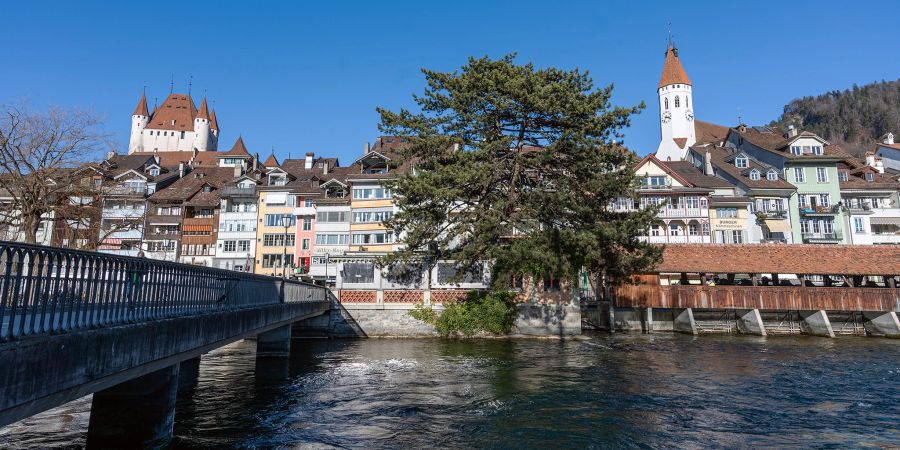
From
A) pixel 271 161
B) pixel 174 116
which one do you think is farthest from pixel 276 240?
pixel 174 116

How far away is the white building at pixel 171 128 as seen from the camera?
136 m

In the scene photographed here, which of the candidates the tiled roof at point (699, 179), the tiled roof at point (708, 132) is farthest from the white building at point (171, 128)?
the tiled roof at point (699, 179)

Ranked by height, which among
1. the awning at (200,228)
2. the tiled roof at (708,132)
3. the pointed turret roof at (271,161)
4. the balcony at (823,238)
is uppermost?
the tiled roof at (708,132)

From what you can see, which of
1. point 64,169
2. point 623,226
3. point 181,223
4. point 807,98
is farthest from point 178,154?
point 807,98

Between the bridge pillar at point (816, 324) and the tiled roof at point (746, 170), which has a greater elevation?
the tiled roof at point (746, 170)

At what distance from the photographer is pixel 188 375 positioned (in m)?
17.2

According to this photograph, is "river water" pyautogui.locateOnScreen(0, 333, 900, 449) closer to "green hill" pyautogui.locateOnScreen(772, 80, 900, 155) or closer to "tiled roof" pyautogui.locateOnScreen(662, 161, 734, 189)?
"tiled roof" pyautogui.locateOnScreen(662, 161, 734, 189)

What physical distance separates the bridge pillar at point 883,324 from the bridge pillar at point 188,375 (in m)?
39.2

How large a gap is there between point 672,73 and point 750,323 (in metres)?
66.8

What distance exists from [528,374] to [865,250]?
3018 cm

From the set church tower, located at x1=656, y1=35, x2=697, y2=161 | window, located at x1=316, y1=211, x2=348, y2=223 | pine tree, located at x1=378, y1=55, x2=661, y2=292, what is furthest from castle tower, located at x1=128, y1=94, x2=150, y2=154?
pine tree, located at x1=378, y1=55, x2=661, y2=292

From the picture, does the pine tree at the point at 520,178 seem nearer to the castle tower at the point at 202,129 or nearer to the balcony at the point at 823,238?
the balcony at the point at 823,238

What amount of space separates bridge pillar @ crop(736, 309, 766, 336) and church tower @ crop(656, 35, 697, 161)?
52.5 m

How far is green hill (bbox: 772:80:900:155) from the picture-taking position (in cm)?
12825
